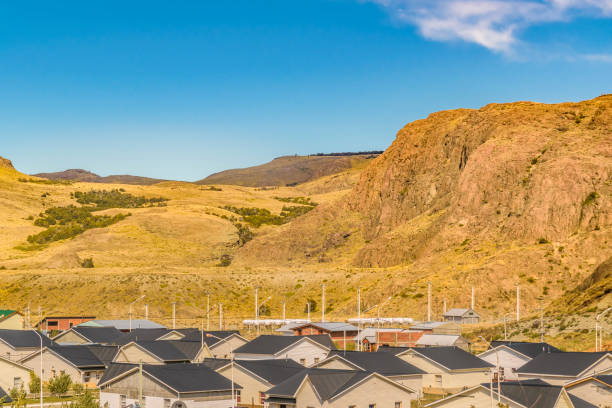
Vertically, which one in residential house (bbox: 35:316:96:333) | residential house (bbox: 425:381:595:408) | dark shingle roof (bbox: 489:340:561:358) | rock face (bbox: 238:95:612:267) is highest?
rock face (bbox: 238:95:612:267)

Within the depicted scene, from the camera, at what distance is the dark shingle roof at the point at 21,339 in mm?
69562

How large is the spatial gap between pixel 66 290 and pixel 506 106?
271 ft

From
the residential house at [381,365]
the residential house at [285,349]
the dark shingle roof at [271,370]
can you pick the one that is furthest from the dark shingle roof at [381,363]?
the residential house at [285,349]

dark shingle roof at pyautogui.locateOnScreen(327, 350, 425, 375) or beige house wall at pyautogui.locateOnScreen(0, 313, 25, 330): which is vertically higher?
dark shingle roof at pyautogui.locateOnScreen(327, 350, 425, 375)

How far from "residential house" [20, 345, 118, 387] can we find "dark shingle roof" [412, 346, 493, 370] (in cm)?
2432

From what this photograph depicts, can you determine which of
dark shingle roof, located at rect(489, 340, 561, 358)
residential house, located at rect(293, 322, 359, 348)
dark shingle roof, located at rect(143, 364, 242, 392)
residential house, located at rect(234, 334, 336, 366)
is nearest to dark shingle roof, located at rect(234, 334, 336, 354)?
residential house, located at rect(234, 334, 336, 366)

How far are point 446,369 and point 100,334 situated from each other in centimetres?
3596

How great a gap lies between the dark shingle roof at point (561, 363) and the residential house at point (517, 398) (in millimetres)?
11895

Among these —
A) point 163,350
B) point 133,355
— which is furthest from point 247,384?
point 133,355

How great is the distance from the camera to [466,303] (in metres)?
110

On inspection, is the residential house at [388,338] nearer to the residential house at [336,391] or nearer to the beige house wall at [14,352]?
the beige house wall at [14,352]

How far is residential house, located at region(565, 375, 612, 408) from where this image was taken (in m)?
45.2

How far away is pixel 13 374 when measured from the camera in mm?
59594

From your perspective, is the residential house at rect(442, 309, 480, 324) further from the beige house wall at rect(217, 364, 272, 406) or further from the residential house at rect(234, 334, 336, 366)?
the beige house wall at rect(217, 364, 272, 406)
